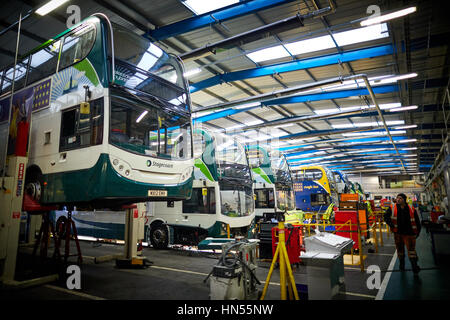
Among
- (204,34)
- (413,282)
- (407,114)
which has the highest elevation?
(204,34)

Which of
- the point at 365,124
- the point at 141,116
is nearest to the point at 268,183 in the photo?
the point at 365,124

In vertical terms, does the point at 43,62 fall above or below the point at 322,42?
below

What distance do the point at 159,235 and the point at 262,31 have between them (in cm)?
721

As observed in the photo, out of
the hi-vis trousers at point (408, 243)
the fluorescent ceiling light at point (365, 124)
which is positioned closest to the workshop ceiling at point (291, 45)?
the fluorescent ceiling light at point (365, 124)

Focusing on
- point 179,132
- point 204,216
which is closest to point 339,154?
point 204,216

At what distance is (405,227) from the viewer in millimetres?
6051

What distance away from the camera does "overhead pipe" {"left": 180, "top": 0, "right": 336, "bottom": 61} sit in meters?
6.34

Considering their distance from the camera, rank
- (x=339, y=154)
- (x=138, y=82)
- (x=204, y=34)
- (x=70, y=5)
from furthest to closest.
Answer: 1. (x=339, y=154)
2. (x=204, y=34)
3. (x=70, y=5)
4. (x=138, y=82)

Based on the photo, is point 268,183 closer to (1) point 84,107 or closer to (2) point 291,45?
(2) point 291,45

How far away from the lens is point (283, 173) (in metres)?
14.4

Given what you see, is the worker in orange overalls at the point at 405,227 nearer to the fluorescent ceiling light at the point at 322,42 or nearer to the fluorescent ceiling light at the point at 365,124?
the fluorescent ceiling light at the point at 322,42

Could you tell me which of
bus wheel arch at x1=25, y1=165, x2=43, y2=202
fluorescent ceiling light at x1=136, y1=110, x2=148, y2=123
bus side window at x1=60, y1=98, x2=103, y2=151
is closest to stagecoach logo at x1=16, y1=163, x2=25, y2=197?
bus wheel arch at x1=25, y1=165, x2=43, y2=202
